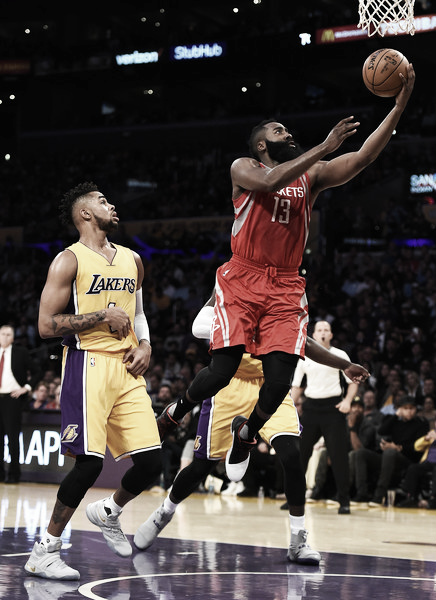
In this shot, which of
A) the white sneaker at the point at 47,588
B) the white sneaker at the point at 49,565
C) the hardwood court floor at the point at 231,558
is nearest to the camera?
the white sneaker at the point at 47,588

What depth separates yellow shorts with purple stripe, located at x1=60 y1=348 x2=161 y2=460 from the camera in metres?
5.33

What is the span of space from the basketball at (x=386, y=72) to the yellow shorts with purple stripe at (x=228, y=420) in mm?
2332

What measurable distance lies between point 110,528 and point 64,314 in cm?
132

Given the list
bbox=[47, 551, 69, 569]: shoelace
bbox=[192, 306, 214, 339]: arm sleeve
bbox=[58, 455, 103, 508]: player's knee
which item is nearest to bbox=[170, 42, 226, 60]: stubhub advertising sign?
bbox=[192, 306, 214, 339]: arm sleeve

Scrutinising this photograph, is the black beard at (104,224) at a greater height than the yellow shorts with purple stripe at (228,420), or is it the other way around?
the black beard at (104,224)

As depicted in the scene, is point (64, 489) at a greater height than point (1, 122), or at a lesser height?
lesser

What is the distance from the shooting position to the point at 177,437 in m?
11.9

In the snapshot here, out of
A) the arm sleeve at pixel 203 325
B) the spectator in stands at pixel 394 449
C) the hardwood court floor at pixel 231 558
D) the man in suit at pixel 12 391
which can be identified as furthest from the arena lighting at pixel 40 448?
the arm sleeve at pixel 203 325

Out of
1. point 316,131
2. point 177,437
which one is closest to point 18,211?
point 316,131

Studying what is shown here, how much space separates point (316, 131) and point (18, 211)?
8756 mm

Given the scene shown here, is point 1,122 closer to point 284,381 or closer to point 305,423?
point 305,423

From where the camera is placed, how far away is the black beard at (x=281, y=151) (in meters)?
5.70

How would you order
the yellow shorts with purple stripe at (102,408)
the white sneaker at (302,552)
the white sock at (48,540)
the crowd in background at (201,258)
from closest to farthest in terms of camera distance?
the white sock at (48,540)
the yellow shorts with purple stripe at (102,408)
the white sneaker at (302,552)
the crowd in background at (201,258)

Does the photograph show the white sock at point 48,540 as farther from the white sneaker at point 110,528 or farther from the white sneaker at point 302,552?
the white sneaker at point 302,552
